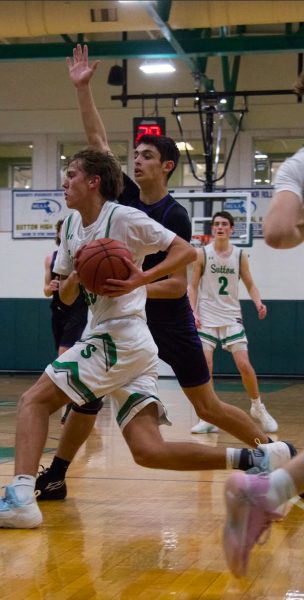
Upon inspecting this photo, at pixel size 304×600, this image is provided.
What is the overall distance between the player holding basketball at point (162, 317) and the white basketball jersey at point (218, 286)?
3.60 meters

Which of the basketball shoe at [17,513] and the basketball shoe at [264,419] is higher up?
the basketball shoe at [17,513]

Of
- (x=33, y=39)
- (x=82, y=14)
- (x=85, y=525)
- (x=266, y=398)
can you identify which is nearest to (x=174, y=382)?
(x=266, y=398)

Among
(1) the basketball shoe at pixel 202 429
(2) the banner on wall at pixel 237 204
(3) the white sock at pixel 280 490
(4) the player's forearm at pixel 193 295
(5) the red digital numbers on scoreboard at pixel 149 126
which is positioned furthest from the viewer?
(5) the red digital numbers on scoreboard at pixel 149 126

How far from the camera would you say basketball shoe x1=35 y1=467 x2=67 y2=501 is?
211 inches

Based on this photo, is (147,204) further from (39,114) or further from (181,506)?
(39,114)

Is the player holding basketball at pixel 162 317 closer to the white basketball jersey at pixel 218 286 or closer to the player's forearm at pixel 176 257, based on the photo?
the player's forearm at pixel 176 257

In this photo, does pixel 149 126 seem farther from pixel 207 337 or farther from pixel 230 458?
pixel 230 458

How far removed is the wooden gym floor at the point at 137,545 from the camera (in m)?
3.66

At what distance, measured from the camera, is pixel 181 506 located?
5266 mm

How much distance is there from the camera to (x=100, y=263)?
4406 millimetres

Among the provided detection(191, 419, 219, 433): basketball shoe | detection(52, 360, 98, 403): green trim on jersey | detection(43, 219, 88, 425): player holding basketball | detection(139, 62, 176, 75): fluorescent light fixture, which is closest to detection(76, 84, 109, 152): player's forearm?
detection(52, 360, 98, 403): green trim on jersey

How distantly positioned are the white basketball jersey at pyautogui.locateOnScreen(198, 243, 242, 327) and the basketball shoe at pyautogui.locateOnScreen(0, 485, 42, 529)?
4.86 metres

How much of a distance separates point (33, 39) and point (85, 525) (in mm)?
16673

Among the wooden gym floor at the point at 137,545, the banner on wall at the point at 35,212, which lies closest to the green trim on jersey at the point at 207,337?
the wooden gym floor at the point at 137,545
